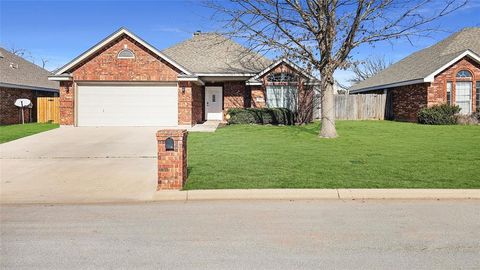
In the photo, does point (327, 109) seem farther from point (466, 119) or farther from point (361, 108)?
point (361, 108)

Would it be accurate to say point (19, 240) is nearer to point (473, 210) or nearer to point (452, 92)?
point (473, 210)

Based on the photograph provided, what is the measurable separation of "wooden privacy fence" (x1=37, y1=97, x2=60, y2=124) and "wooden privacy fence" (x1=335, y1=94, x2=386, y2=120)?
19.4m

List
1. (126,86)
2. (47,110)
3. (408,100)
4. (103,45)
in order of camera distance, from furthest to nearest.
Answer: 1. (408,100)
2. (47,110)
3. (126,86)
4. (103,45)

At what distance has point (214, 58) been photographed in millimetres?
25547

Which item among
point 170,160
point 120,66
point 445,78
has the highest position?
point 120,66

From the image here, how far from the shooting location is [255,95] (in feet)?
78.8

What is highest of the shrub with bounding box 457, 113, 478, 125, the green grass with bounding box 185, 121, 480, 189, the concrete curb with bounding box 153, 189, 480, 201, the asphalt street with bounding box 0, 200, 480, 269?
the shrub with bounding box 457, 113, 478, 125

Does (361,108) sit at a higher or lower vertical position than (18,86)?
lower

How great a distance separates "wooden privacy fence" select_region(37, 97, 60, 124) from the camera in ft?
84.2

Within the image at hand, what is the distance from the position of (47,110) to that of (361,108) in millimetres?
21750

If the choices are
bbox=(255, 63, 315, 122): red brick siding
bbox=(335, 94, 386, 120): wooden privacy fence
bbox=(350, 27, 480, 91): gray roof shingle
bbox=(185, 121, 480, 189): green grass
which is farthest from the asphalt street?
bbox=(335, 94, 386, 120): wooden privacy fence

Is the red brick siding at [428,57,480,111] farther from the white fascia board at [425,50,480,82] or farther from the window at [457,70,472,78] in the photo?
the white fascia board at [425,50,480,82]

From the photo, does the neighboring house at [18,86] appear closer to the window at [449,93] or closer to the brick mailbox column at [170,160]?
the brick mailbox column at [170,160]

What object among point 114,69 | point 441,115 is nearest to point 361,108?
point 441,115
